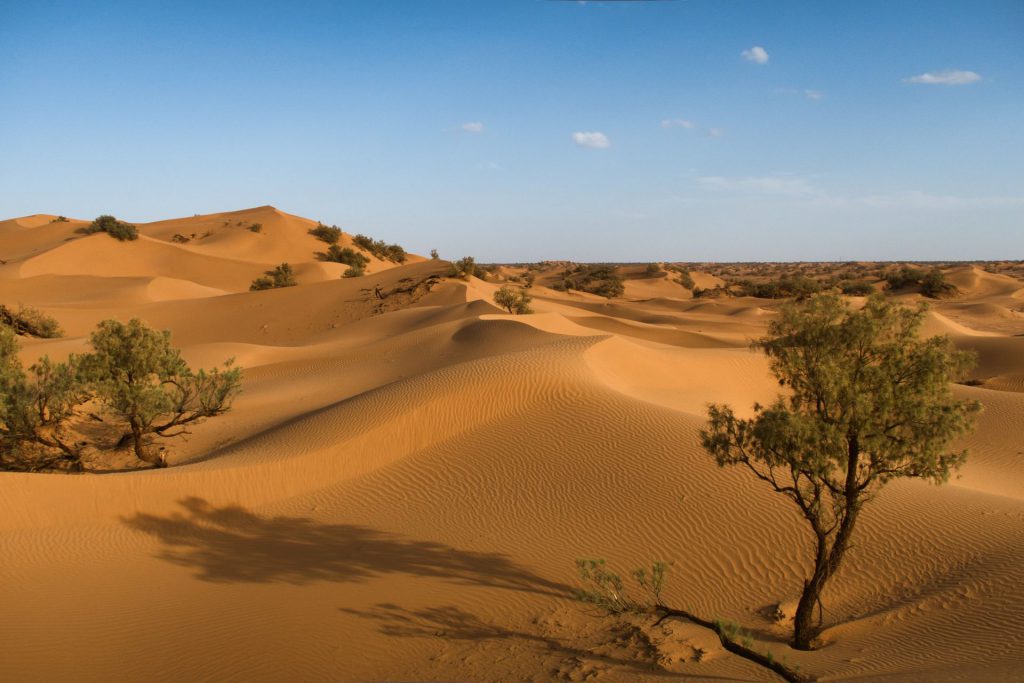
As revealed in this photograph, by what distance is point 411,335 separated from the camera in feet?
75.2

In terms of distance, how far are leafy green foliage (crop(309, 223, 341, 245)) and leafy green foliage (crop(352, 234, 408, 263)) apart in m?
1.97

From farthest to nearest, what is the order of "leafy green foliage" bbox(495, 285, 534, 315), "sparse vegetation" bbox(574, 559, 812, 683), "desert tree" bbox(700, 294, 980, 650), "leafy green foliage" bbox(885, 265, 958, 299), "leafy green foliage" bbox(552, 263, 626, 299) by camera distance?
"leafy green foliage" bbox(552, 263, 626, 299)
"leafy green foliage" bbox(885, 265, 958, 299)
"leafy green foliage" bbox(495, 285, 534, 315)
"desert tree" bbox(700, 294, 980, 650)
"sparse vegetation" bbox(574, 559, 812, 683)

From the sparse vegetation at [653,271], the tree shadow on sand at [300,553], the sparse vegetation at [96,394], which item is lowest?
the tree shadow on sand at [300,553]

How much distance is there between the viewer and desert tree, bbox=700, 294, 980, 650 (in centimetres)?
549

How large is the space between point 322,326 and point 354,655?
89.2 feet

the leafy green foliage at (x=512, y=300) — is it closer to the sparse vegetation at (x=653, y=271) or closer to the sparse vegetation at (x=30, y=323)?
the sparse vegetation at (x=30, y=323)

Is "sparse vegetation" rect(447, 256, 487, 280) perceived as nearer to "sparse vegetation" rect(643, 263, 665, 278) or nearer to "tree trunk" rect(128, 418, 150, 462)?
"tree trunk" rect(128, 418, 150, 462)

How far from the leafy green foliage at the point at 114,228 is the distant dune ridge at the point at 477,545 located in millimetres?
42606

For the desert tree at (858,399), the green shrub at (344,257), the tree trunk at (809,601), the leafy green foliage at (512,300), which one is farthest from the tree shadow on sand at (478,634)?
→ the green shrub at (344,257)

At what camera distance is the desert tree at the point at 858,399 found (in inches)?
216

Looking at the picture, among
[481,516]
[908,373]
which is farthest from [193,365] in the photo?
[908,373]

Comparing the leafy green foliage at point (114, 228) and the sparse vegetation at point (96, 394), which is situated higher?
the leafy green foliage at point (114, 228)

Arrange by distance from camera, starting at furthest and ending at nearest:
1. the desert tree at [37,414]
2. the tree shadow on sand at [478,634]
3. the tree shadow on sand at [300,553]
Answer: the desert tree at [37,414] → the tree shadow on sand at [300,553] → the tree shadow on sand at [478,634]

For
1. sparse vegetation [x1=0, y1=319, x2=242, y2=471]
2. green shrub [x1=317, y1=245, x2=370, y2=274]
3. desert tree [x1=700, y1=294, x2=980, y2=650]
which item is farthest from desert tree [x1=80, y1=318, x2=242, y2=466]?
green shrub [x1=317, y1=245, x2=370, y2=274]
